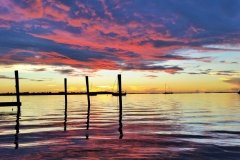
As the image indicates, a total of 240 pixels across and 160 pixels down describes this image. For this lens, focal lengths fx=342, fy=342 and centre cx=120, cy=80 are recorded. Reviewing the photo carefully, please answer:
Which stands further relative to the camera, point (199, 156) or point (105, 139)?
point (105, 139)

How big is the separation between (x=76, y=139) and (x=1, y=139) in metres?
4.40

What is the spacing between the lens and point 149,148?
55.8 feet

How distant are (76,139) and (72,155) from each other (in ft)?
17.9

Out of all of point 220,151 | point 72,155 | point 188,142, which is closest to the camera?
point 72,155

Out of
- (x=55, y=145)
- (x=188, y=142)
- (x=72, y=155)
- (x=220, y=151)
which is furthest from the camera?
(x=188, y=142)

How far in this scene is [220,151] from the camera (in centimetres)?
1619

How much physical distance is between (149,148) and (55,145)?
483 centimetres

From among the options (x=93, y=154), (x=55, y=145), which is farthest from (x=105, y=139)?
(x=93, y=154)

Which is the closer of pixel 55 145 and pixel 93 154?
pixel 93 154

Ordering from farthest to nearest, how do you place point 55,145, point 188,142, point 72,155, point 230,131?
1. point 230,131
2. point 188,142
3. point 55,145
4. point 72,155

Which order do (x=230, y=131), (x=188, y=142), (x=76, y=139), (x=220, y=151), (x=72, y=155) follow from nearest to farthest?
(x=72, y=155) < (x=220, y=151) < (x=188, y=142) < (x=76, y=139) < (x=230, y=131)

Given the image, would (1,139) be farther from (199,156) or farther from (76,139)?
(199,156)

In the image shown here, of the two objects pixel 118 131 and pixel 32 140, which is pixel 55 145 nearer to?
pixel 32 140

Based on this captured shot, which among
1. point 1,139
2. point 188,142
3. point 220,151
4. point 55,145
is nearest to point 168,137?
point 188,142
